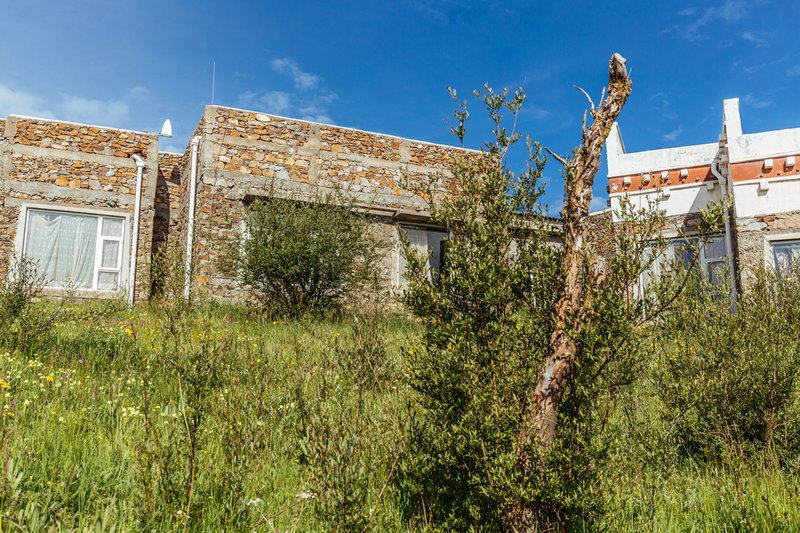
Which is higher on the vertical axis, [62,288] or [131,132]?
[131,132]

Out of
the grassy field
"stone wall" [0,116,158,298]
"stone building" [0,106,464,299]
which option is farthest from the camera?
"stone building" [0,106,464,299]

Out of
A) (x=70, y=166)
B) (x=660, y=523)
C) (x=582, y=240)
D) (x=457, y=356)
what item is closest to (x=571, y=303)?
(x=582, y=240)

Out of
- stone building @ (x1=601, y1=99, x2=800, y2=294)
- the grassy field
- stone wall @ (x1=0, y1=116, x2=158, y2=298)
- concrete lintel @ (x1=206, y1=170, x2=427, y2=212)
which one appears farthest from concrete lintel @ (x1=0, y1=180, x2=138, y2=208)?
stone building @ (x1=601, y1=99, x2=800, y2=294)

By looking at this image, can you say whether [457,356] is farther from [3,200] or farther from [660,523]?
[3,200]

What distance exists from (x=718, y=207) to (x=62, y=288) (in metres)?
14.3

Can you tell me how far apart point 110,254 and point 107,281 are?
69 cm

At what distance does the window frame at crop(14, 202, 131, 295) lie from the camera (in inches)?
520

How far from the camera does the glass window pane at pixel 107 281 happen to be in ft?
45.4

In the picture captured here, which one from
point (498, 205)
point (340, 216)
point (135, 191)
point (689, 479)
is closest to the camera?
point (498, 205)

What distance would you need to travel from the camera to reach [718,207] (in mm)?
3449

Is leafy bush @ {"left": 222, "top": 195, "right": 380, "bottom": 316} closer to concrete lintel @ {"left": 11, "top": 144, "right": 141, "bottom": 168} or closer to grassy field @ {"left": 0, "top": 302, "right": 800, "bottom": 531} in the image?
concrete lintel @ {"left": 11, "top": 144, "right": 141, "bottom": 168}

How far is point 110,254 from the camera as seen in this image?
46.1 ft

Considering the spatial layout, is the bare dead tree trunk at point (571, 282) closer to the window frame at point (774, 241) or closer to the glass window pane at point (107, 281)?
the window frame at point (774, 241)

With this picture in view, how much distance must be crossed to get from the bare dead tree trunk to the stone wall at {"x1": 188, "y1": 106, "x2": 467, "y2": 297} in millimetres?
9512
